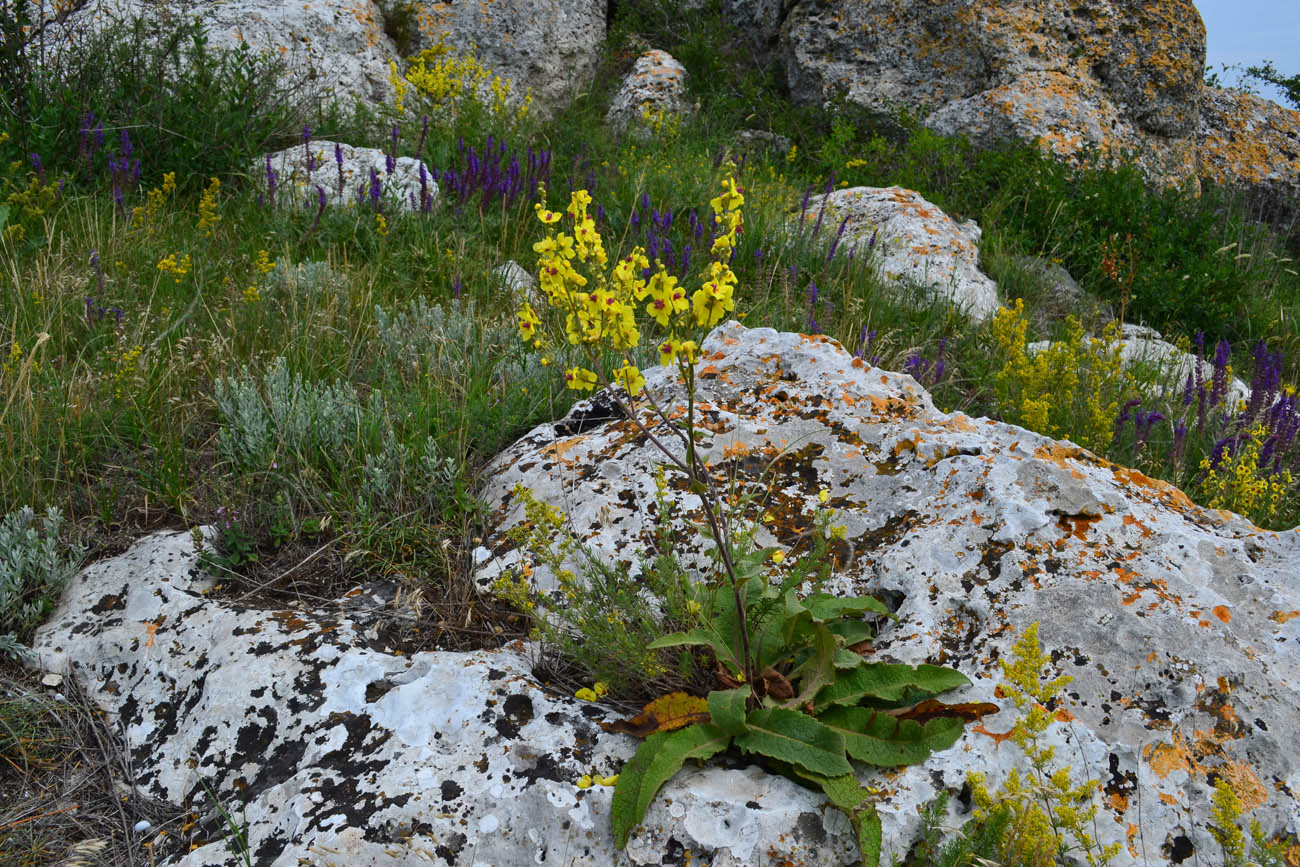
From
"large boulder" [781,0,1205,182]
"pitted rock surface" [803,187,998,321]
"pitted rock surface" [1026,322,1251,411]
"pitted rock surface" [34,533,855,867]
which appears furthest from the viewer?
"large boulder" [781,0,1205,182]

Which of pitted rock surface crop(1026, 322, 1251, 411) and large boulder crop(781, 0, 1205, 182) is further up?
large boulder crop(781, 0, 1205, 182)

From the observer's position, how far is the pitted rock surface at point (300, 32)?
659 centimetres

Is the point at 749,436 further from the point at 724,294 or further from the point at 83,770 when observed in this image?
the point at 83,770

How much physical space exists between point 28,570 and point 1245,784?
301 centimetres

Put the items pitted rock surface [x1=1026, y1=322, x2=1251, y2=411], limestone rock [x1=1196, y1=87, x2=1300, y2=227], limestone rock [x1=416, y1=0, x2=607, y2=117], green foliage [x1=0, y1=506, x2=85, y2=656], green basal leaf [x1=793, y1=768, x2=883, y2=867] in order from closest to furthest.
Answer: green basal leaf [x1=793, y1=768, x2=883, y2=867] < green foliage [x1=0, y1=506, x2=85, y2=656] < pitted rock surface [x1=1026, y1=322, x2=1251, y2=411] < limestone rock [x1=416, y1=0, x2=607, y2=117] < limestone rock [x1=1196, y1=87, x2=1300, y2=227]

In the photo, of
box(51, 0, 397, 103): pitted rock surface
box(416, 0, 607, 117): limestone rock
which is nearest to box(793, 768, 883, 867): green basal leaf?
box(51, 0, 397, 103): pitted rock surface

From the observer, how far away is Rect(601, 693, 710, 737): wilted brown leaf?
6.02 ft

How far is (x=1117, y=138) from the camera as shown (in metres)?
7.84

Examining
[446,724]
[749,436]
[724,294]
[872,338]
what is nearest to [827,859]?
[446,724]

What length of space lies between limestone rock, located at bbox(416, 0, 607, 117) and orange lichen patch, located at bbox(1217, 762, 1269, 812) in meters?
7.76

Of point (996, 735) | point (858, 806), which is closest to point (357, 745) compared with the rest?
point (858, 806)

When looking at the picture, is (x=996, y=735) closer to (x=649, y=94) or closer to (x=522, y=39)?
(x=649, y=94)

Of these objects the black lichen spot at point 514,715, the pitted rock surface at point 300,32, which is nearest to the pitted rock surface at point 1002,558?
the black lichen spot at point 514,715

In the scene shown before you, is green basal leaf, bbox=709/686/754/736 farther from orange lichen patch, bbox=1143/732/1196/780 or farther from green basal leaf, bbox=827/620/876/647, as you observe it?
orange lichen patch, bbox=1143/732/1196/780
